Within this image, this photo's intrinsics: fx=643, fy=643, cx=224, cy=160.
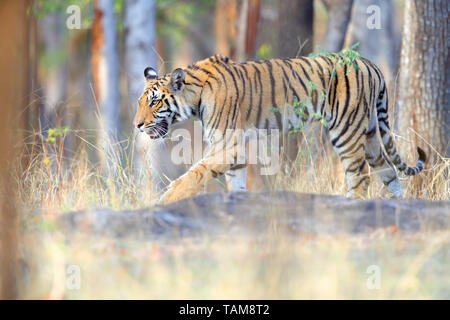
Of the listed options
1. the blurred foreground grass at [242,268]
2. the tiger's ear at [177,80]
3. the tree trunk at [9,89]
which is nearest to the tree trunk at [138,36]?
the tiger's ear at [177,80]

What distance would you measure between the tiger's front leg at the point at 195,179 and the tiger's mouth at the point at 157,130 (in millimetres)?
676

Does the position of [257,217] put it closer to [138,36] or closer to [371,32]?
[138,36]

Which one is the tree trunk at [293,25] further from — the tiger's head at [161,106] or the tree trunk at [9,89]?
the tree trunk at [9,89]

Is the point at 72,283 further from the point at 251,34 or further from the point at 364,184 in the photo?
the point at 251,34

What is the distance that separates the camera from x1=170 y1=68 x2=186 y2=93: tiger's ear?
20.9 ft

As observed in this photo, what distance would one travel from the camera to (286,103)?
6.88 metres

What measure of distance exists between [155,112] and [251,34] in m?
10.7

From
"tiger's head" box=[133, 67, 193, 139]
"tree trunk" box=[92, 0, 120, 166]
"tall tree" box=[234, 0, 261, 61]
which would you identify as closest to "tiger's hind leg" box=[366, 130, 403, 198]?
"tiger's head" box=[133, 67, 193, 139]

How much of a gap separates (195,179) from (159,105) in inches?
39.6

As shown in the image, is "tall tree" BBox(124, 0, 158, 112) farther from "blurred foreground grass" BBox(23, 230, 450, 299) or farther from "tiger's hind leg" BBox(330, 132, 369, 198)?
"blurred foreground grass" BBox(23, 230, 450, 299)

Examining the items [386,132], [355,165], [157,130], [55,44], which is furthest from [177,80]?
[55,44]

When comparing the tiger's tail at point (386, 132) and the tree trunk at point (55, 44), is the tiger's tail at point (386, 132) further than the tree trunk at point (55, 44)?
No

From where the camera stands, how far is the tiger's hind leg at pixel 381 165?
23.7 feet

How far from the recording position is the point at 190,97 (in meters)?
6.53
